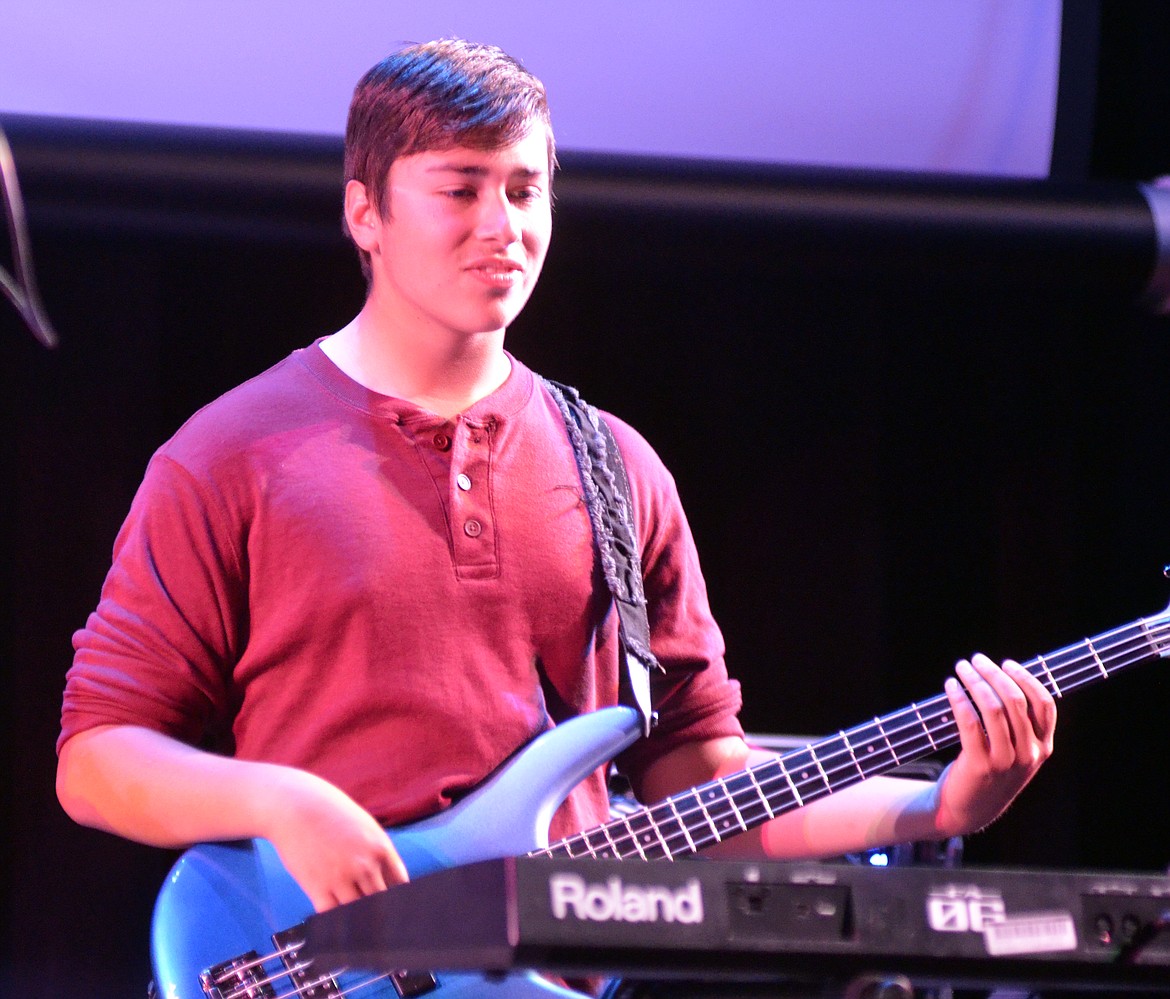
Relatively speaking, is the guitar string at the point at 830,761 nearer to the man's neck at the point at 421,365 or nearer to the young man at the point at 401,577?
the young man at the point at 401,577

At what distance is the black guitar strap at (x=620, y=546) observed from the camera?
193 cm

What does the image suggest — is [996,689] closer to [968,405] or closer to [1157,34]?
[968,405]

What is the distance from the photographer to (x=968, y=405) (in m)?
3.53

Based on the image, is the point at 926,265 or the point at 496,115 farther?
the point at 926,265

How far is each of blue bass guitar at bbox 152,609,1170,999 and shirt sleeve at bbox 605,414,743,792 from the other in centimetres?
17

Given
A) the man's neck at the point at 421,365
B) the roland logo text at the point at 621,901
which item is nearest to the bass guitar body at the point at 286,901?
the man's neck at the point at 421,365

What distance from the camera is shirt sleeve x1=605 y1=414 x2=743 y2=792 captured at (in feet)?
6.70

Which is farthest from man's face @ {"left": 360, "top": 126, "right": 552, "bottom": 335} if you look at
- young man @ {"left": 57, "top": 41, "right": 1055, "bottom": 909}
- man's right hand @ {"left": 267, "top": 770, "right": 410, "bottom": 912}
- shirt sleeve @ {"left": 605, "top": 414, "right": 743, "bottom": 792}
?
man's right hand @ {"left": 267, "top": 770, "right": 410, "bottom": 912}

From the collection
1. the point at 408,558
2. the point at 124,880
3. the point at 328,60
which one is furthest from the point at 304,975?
the point at 328,60

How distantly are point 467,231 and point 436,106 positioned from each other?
176mm

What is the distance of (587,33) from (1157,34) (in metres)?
1.36

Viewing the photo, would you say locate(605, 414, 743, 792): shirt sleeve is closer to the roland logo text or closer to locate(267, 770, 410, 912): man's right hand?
locate(267, 770, 410, 912): man's right hand

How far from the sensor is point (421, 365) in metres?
1.95

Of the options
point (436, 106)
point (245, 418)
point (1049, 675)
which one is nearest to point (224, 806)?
point (245, 418)
